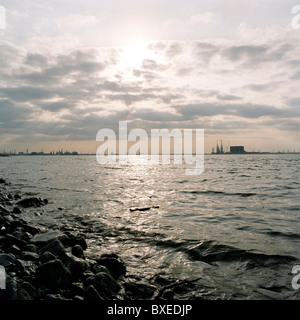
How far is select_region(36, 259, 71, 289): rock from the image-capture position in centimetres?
537

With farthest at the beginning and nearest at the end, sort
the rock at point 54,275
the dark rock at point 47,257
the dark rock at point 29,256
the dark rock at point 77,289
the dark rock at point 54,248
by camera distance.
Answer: the dark rock at point 54,248, the dark rock at point 29,256, the dark rock at point 47,257, the rock at point 54,275, the dark rock at point 77,289

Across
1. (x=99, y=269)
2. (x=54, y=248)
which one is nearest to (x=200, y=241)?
(x=99, y=269)

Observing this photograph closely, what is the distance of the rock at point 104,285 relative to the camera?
5236 millimetres

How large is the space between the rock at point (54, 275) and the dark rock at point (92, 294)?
695mm

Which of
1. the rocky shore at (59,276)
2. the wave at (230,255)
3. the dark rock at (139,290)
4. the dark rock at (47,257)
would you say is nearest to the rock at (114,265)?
the rocky shore at (59,276)

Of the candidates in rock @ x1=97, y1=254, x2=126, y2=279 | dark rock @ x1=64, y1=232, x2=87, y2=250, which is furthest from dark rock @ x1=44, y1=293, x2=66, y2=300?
dark rock @ x1=64, y1=232, x2=87, y2=250

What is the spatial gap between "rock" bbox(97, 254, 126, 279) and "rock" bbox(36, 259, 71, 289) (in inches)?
47.3

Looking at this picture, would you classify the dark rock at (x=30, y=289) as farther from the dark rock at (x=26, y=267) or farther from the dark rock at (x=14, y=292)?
the dark rock at (x=26, y=267)
